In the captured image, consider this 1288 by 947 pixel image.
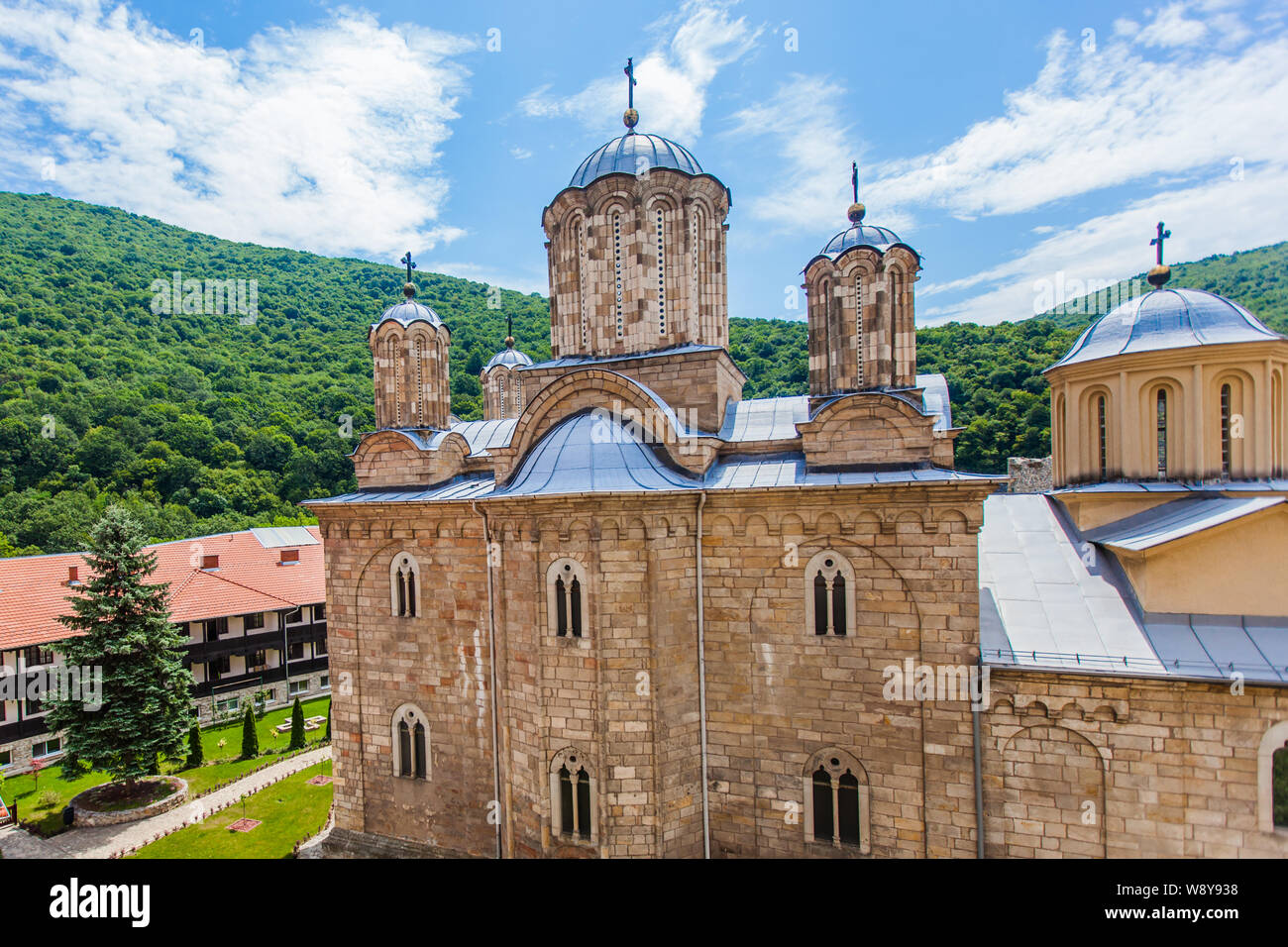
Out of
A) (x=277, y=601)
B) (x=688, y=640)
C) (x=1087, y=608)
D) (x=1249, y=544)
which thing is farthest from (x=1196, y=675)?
(x=277, y=601)

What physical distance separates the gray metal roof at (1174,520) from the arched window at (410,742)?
1412cm

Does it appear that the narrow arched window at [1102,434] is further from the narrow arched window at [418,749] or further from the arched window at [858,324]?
the narrow arched window at [418,749]

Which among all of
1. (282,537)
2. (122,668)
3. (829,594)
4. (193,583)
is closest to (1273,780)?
(829,594)

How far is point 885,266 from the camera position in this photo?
36.8 ft

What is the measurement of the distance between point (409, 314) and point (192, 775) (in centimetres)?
1734

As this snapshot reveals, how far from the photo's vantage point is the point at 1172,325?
11.9m

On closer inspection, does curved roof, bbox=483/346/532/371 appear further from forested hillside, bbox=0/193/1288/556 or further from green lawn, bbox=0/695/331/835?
green lawn, bbox=0/695/331/835

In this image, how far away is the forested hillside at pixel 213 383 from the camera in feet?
116

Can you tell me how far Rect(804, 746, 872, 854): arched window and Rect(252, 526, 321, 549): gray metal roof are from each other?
1231 inches

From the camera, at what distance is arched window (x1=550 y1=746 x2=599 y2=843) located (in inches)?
388

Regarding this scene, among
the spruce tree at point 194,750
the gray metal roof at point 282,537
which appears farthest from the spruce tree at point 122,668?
the gray metal roof at point 282,537

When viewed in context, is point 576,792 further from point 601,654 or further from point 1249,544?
point 1249,544

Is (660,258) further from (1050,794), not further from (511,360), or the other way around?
(511,360)

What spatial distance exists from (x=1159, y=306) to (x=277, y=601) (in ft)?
105
